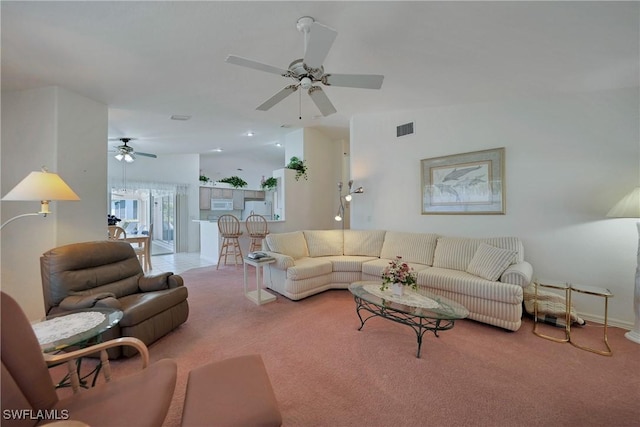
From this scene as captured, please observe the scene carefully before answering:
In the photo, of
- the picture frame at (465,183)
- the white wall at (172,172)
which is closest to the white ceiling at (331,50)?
the picture frame at (465,183)

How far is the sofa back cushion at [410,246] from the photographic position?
372 cm

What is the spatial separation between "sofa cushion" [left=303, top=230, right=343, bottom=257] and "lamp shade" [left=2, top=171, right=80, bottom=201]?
3.05 meters

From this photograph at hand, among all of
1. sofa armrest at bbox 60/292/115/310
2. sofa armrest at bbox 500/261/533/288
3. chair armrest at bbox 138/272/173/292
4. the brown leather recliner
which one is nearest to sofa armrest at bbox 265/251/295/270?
the brown leather recliner

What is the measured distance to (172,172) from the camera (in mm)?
7227

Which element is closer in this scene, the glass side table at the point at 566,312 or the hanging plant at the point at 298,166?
the glass side table at the point at 566,312

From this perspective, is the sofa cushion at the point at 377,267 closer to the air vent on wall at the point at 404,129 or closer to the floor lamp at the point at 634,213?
the floor lamp at the point at 634,213

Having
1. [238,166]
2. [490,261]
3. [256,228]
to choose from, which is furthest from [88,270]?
[238,166]

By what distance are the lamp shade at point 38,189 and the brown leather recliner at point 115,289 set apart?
802 millimetres

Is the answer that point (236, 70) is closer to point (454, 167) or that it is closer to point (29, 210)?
point (29, 210)

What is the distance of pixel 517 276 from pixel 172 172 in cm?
796

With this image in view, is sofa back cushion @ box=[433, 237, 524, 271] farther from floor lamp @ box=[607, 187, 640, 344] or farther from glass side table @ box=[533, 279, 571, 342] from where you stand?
floor lamp @ box=[607, 187, 640, 344]

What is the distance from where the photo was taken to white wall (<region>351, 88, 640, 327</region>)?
2.69 m

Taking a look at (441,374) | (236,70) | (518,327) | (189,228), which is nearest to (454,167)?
(518,327)

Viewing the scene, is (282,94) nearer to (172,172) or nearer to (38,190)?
(38,190)
